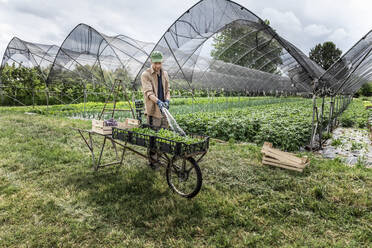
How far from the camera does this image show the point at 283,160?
425 centimetres

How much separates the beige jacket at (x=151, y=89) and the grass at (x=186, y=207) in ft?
3.67

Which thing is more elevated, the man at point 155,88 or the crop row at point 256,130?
the man at point 155,88

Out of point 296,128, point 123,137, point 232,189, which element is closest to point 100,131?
point 123,137

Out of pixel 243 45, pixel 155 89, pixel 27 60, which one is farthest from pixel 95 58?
pixel 155 89

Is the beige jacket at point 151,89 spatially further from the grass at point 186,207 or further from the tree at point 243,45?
the tree at point 243,45

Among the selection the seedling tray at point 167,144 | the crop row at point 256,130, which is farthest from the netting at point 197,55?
the seedling tray at point 167,144

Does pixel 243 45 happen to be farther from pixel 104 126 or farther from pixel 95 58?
pixel 104 126

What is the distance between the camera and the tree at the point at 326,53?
46.4 meters

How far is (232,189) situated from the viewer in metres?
3.57

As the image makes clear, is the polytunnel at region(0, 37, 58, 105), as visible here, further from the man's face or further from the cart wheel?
the cart wheel

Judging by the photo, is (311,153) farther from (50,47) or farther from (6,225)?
(50,47)

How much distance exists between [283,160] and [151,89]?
2696mm

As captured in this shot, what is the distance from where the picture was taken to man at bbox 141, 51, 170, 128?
13.4ft

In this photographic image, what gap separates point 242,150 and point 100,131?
3.15 m
